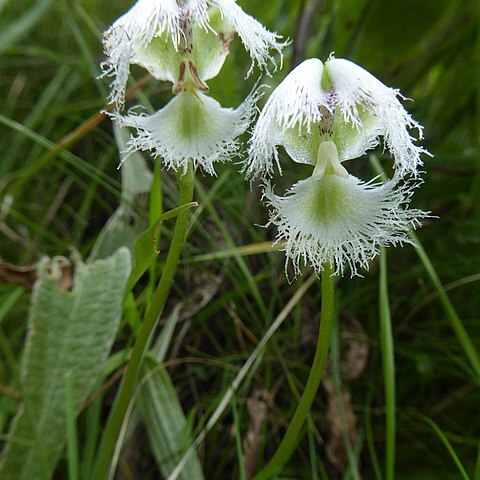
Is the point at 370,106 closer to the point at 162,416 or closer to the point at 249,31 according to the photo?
the point at 249,31

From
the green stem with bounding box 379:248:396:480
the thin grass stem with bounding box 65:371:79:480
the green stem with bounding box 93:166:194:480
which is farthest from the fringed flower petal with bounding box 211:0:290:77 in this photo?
the thin grass stem with bounding box 65:371:79:480

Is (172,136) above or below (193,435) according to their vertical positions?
above

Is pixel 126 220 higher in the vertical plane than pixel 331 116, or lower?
higher

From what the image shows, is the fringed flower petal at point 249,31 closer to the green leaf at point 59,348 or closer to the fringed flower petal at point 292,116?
the fringed flower petal at point 292,116

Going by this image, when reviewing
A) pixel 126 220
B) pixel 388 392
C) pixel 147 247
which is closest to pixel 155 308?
pixel 147 247

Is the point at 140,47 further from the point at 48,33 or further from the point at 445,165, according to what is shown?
the point at 48,33

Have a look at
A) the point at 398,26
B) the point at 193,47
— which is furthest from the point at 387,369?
the point at 398,26
